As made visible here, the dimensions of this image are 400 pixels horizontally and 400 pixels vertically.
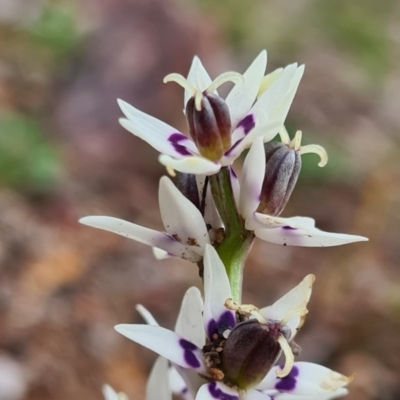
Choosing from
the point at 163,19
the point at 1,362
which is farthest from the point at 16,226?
the point at 163,19

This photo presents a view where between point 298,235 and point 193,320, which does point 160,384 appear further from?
point 298,235

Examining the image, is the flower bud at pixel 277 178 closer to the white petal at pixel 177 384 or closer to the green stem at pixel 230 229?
the green stem at pixel 230 229

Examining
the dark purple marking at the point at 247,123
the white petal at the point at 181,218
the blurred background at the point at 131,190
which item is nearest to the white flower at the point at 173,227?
the white petal at the point at 181,218

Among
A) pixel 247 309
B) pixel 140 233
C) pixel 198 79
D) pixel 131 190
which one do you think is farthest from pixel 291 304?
pixel 131 190

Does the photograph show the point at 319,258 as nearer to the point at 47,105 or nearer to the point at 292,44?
the point at 47,105

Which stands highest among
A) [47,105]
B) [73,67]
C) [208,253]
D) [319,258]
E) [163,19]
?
[163,19]

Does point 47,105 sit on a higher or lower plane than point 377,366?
higher

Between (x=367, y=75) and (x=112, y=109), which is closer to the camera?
(x=112, y=109)
